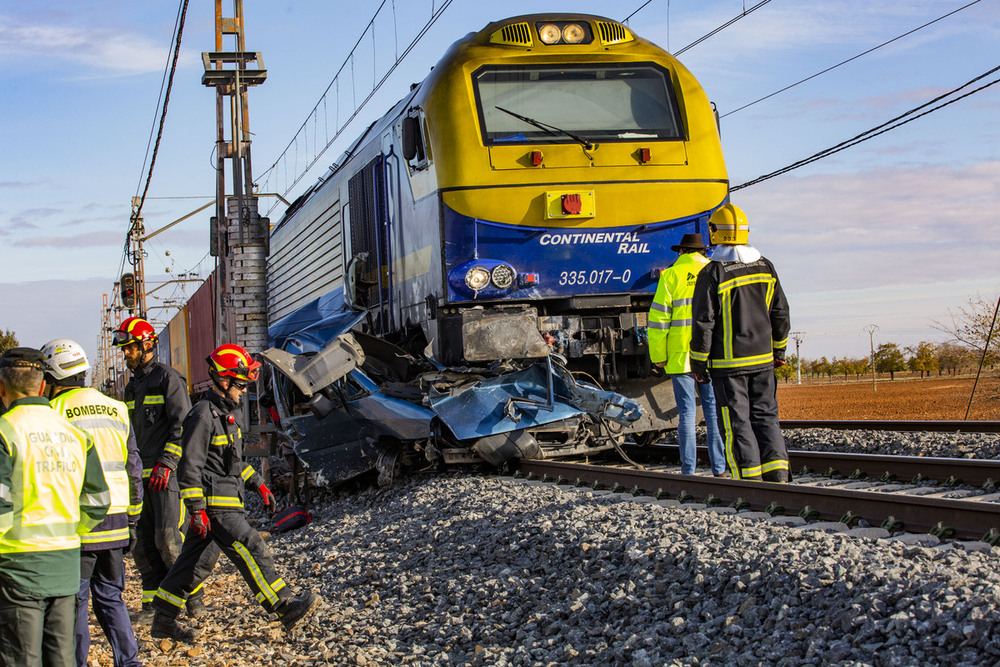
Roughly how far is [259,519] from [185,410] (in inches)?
135

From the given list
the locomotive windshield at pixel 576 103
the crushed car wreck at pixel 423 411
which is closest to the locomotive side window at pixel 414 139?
the locomotive windshield at pixel 576 103

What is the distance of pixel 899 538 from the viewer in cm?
447

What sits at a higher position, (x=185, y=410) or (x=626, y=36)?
(x=626, y=36)

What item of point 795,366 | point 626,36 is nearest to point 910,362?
point 795,366

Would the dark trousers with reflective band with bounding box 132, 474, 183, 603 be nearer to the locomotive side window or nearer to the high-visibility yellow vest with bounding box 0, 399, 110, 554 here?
the high-visibility yellow vest with bounding box 0, 399, 110, 554

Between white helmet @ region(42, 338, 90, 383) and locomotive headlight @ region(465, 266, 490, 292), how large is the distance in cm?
380

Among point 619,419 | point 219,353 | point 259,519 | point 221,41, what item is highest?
point 221,41

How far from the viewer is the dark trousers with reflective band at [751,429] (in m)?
6.17

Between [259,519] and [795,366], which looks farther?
[795,366]

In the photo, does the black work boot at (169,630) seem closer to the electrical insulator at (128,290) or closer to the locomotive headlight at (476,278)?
the locomotive headlight at (476,278)

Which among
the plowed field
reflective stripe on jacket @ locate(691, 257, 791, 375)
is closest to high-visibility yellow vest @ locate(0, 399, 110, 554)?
reflective stripe on jacket @ locate(691, 257, 791, 375)

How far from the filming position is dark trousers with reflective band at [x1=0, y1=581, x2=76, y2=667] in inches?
138

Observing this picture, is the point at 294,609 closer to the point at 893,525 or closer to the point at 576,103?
the point at 893,525

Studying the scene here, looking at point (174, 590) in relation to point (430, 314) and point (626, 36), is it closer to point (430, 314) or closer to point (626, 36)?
point (430, 314)
